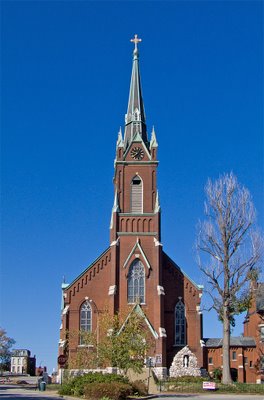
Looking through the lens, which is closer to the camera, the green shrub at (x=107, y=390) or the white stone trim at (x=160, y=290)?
the green shrub at (x=107, y=390)

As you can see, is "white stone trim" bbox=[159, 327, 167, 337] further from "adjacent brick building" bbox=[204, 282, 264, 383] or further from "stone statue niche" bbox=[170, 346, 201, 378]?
"adjacent brick building" bbox=[204, 282, 264, 383]

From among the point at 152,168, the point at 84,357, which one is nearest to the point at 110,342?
the point at 84,357

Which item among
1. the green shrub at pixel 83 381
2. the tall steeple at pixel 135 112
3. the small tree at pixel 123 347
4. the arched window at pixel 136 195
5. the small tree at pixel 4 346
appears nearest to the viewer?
the green shrub at pixel 83 381

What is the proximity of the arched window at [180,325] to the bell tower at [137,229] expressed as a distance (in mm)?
3682

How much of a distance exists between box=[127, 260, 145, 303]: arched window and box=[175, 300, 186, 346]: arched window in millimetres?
4503

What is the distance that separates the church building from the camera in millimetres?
66125

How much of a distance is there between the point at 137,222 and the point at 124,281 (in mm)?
6681

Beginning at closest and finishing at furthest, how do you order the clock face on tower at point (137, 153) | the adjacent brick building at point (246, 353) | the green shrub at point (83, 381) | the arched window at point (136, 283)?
1. the green shrub at point (83, 381)
2. the arched window at point (136, 283)
3. the clock face on tower at point (137, 153)
4. the adjacent brick building at point (246, 353)

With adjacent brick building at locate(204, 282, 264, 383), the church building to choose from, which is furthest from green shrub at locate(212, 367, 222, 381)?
the church building

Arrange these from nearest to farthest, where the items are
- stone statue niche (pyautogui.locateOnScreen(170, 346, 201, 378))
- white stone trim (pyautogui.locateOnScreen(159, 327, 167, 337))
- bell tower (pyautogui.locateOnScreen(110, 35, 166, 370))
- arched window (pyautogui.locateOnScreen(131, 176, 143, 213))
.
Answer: white stone trim (pyautogui.locateOnScreen(159, 327, 167, 337))
stone statue niche (pyautogui.locateOnScreen(170, 346, 201, 378))
bell tower (pyautogui.locateOnScreen(110, 35, 166, 370))
arched window (pyautogui.locateOnScreen(131, 176, 143, 213))

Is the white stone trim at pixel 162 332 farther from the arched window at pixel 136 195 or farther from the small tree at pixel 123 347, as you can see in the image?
the arched window at pixel 136 195

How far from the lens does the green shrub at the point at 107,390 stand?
35.6m

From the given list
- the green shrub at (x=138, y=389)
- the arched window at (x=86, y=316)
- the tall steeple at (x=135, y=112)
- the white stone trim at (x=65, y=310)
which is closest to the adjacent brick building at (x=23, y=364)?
the arched window at (x=86, y=316)

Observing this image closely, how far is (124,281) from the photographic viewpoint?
66.7m
